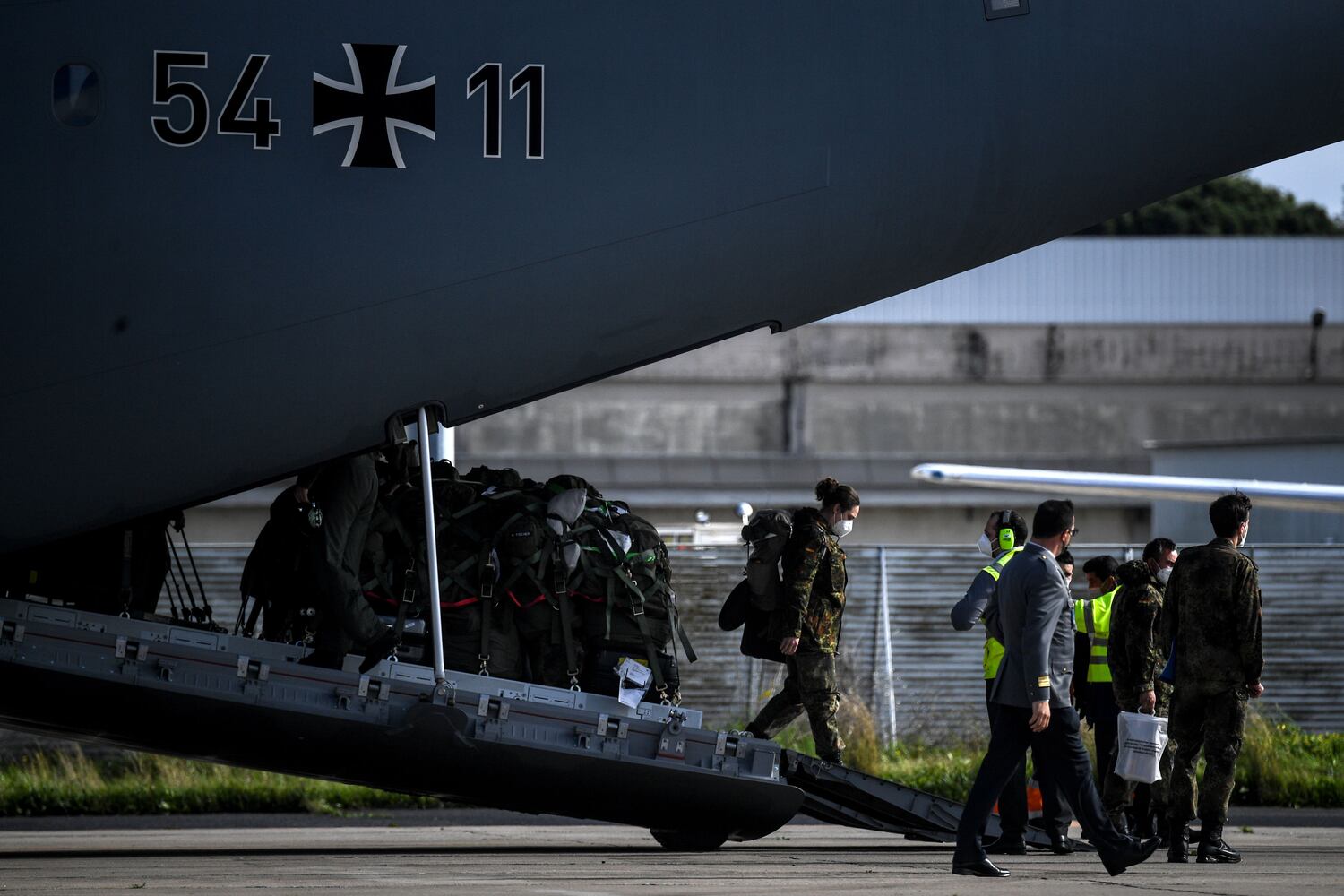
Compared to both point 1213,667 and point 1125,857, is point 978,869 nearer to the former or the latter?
point 1125,857

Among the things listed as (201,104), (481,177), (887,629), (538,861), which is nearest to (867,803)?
(538,861)

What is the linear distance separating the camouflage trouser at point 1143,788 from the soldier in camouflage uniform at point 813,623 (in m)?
1.90

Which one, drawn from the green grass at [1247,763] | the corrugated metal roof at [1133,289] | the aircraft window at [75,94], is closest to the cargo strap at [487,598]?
the aircraft window at [75,94]

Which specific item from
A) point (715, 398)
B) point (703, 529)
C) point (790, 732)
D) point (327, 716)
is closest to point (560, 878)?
point (327, 716)

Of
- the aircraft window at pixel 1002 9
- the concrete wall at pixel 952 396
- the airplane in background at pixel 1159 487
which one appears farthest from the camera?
the concrete wall at pixel 952 396

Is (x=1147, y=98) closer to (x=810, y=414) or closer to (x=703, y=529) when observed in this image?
(x=703, y=529)

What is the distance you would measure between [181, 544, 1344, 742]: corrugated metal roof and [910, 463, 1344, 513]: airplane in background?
12.8ft

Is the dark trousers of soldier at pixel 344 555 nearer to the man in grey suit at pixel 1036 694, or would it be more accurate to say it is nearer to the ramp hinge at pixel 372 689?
the ramp hinge at pixel 372 689

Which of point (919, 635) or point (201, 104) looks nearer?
point (201, 104)

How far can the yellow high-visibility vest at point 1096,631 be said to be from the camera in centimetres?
1185

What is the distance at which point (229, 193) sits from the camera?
25.2ft

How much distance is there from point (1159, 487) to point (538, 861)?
56.1 ft

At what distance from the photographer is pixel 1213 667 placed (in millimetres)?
9844

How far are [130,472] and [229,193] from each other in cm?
149
